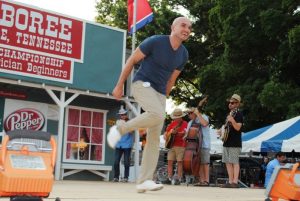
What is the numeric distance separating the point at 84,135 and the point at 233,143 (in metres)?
6.96

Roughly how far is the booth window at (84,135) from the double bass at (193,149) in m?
5.23

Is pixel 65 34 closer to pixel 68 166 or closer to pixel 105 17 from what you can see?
pixel 68 166

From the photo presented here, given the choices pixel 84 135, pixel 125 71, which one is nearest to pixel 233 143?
pixel 125 71

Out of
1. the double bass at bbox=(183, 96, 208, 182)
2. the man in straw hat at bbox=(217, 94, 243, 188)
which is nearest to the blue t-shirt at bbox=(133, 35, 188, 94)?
the man in straw hat at bbox=(217, 94, 243, 188)

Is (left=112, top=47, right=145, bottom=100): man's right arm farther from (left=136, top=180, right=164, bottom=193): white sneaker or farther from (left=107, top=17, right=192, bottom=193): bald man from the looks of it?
(left=136, top=180, right=164, bottom=193): white sneaker

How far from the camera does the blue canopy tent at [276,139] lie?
12527mm

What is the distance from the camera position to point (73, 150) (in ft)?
47.1

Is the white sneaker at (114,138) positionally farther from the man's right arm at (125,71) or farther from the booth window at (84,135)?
the booth window at (84,135)

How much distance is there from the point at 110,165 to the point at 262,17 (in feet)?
35.0

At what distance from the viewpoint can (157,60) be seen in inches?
194

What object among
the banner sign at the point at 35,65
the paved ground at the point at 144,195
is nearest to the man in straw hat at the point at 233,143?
the paved ground at the point at 144,195

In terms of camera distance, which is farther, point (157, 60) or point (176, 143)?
point (176, 143)

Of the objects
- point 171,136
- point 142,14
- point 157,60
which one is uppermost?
point 142,14

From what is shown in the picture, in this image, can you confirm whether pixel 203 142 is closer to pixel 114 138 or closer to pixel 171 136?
pixel 171 136
